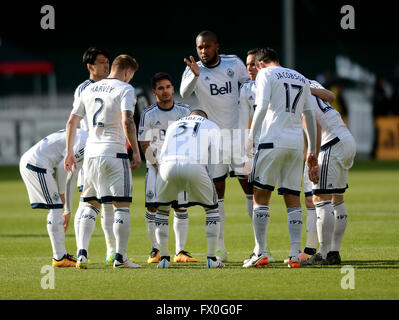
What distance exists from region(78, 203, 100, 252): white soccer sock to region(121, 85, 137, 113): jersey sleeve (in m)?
→ 1.24

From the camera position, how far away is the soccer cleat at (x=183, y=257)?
32.3 ft

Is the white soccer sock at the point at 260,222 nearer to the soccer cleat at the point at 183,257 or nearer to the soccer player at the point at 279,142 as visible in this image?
the soccer player at the point at 279,142

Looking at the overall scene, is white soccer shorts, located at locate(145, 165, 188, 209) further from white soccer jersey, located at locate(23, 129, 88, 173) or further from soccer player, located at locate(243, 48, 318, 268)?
soccer player, located at locate(243, 48, 318, 268)

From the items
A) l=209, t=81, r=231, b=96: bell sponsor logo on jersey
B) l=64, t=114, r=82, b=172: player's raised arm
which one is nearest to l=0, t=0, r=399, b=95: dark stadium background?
l=209, t=81, r=231, b=96: bell sponsor logo on jersey

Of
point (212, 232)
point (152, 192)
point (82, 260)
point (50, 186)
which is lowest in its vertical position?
point (82, 260)

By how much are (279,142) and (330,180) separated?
0.86 metres

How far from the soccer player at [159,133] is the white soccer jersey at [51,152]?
30.5 inches

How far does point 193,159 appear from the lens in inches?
347

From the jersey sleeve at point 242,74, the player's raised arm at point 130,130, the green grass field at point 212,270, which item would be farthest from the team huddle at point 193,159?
the green grass field at point 212,270

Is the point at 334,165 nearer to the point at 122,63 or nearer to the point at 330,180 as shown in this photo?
the point at 330,180

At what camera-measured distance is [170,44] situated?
37.7 metres

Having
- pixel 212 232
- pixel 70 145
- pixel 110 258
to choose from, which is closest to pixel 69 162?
pixel 70 145

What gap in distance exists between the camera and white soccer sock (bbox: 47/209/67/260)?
9289mm

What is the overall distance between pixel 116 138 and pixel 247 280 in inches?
81.9
